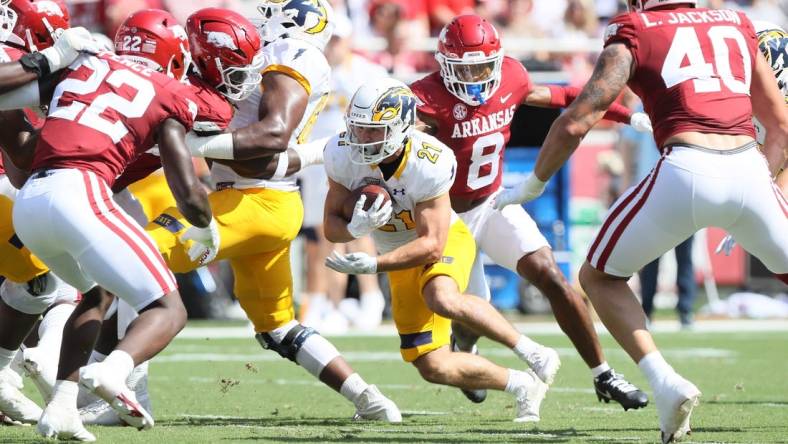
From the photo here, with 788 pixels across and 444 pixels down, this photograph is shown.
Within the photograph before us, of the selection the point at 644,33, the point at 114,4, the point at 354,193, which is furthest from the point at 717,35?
the point at 114,4

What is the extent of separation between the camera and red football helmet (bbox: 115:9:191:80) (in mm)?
5199

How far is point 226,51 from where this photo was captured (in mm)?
5488

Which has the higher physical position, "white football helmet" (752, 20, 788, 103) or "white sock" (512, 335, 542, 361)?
"white football helmet" (752, 20, 788, 103)

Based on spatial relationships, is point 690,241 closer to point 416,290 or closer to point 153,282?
point 416,290

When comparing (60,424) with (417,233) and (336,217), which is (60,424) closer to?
(336,217)

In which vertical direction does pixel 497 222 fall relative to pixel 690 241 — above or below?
above

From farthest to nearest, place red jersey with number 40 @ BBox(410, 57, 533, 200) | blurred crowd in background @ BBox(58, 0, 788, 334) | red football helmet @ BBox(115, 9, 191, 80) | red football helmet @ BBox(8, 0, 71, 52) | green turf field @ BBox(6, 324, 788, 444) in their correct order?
blurred crowd in background @ BBox(58, 0, 788, 334)
red jersey with number 40 @ BBox(410, 57, 533, 200)
red football helmet @ BBox(8, 0, 71, 52)
red football helmet @ BBox(115, 9, 191, 80)
green turf field @ BBox(6, 324, 788, 444)

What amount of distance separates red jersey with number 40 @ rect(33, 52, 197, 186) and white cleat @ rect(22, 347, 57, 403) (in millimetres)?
1028

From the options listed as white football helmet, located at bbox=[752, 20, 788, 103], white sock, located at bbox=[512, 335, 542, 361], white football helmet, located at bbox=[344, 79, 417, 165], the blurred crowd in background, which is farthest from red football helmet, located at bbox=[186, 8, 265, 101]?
the blurred crowd in background

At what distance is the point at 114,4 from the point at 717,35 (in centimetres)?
804

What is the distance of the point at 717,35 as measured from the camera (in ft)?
16.4

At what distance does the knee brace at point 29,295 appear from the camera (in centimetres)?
565

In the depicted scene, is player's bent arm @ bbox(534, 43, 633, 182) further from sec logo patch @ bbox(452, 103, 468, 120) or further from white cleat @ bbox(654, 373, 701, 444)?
sec logo patch @ bbox(452, 103, 468, 120)

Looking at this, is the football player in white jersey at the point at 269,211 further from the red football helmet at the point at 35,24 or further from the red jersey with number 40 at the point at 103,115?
the red football helmet at the point at 35,24
